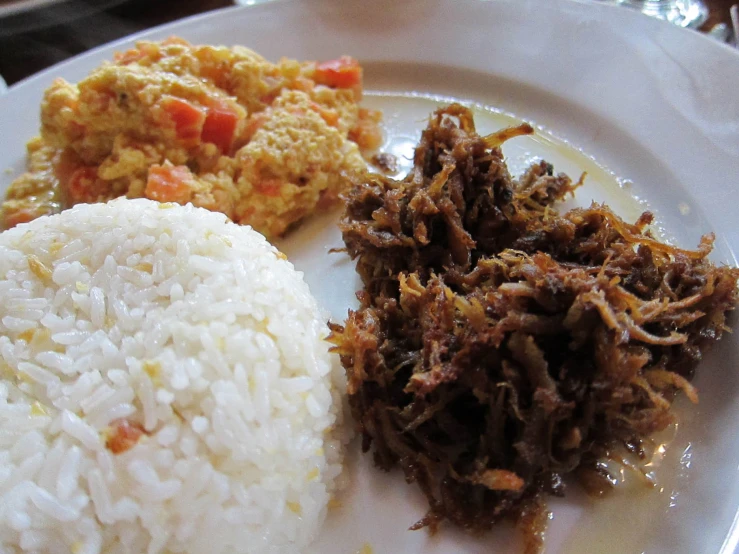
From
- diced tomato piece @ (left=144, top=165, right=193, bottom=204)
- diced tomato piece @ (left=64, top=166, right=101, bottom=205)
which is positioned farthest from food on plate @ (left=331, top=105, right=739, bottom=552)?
diced tomato piece @ (left=64, top=166, right=101, bottom=205)

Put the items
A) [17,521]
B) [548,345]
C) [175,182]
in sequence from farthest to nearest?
[175,182] → [548,345] → [17,521]

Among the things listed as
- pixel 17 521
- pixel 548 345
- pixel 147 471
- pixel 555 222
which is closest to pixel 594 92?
pixel 555 222

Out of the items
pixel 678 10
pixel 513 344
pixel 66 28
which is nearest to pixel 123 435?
pixel 513 344

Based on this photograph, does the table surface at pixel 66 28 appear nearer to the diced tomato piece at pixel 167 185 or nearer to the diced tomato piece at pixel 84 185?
the diced tomato piece at pixel 84 185

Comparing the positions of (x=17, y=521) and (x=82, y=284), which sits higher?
(x=82, y=284)

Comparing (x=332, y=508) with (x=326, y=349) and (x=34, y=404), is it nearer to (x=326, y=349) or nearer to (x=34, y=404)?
(x=326, y=349)

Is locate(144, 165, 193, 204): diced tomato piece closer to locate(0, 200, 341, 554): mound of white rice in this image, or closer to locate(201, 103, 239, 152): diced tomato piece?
locate(201, 103, 239, 152): diced tomato piece
